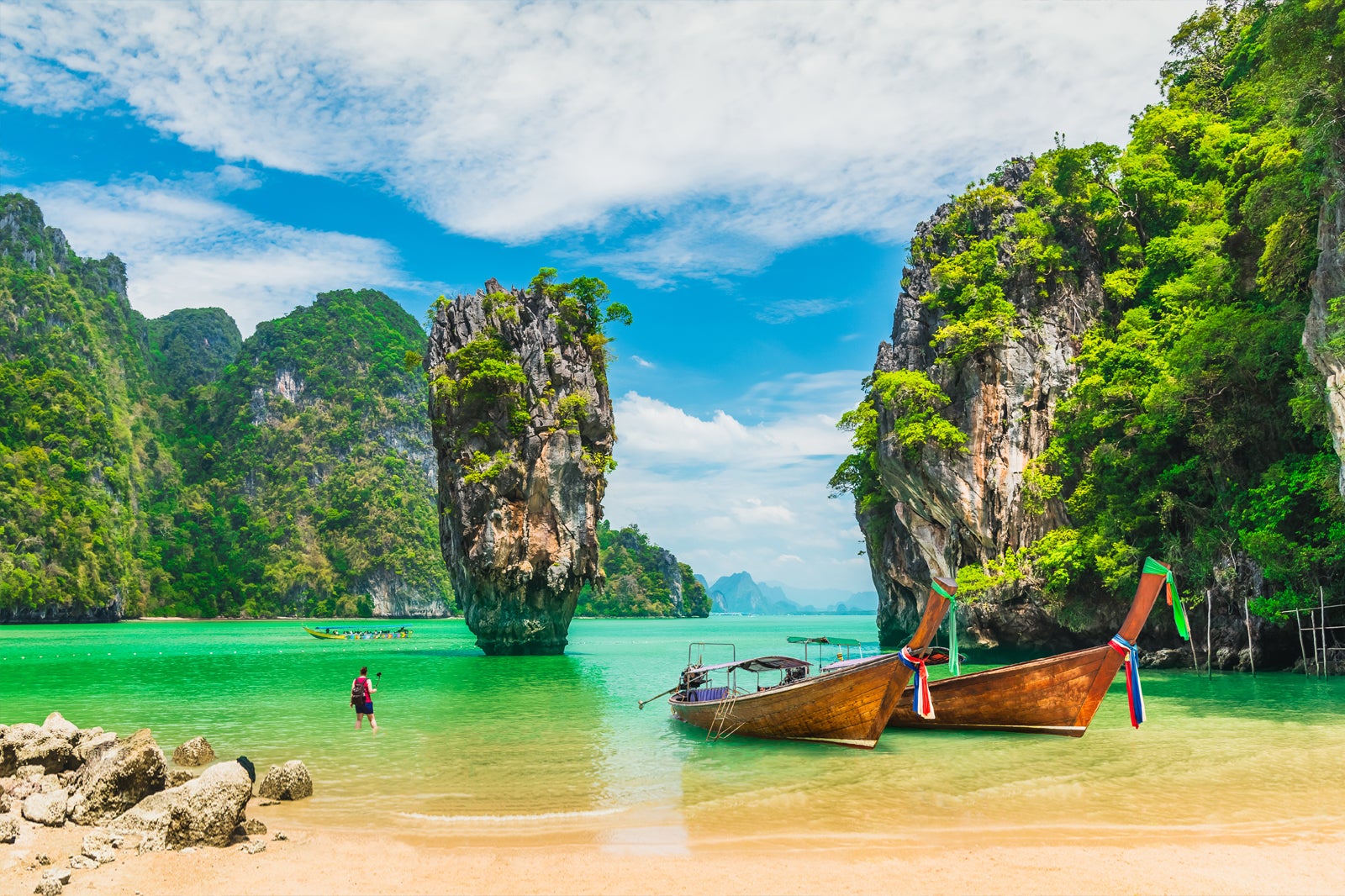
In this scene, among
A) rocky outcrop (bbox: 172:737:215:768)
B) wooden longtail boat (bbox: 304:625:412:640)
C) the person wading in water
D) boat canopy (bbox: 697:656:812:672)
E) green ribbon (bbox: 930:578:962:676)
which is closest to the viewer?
green ribbon (bbox: 930:578:962:676)

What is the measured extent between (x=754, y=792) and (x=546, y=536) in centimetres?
2602

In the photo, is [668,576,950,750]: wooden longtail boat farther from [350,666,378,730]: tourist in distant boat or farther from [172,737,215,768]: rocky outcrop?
[172,737,215,768]: rocky outcrop

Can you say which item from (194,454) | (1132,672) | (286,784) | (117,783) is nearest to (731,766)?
(286,784)

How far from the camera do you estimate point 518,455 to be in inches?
1414

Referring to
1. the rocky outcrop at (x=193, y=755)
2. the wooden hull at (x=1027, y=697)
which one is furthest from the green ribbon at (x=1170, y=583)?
the rocky outcrop at (x=193, y=755)

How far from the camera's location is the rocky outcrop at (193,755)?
40.4 ft

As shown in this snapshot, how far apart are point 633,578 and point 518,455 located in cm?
8925

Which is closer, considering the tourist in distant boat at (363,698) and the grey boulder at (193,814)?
the grey boulder at (193,814)

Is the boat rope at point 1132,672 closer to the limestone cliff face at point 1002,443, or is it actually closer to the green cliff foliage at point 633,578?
the limestone cliff face at point 1002,443

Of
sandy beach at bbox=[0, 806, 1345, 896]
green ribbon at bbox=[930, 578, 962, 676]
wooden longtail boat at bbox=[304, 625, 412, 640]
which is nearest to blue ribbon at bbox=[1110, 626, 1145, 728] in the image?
green ribbon at bbox=[930, 578, 962, 676]

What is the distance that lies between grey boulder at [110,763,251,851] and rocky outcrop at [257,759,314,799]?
1.57 metres

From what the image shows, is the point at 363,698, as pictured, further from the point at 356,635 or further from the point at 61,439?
the point at 61,439

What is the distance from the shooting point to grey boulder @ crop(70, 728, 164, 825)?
9.12 metres

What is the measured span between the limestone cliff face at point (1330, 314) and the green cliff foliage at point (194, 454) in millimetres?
77824
